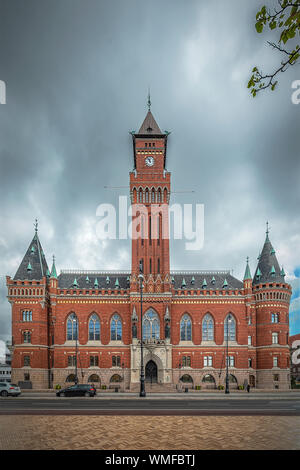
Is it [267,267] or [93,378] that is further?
[267,267]

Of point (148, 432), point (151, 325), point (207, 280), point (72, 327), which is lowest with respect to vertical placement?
point (72, 327)

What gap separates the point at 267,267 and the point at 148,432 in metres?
48.8

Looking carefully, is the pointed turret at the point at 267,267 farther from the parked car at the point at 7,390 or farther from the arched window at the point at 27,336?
the parked car at the point at 7,390

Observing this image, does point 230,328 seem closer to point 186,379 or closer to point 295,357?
point 186,379

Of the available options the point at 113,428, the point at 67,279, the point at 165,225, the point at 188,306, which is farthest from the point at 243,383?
the point at 113,428

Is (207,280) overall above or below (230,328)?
above

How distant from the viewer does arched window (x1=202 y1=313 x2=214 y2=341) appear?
5728 centimetres

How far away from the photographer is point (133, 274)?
57000 mm

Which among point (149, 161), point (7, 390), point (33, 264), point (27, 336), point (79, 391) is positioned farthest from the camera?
point (149, 161)

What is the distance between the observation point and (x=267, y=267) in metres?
60.5

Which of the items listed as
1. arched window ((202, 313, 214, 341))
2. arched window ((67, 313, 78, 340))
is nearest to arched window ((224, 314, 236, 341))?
arched window ((202, 313, 214, 341))

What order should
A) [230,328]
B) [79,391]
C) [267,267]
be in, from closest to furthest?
[79,391] < [230,328] < [267,267]

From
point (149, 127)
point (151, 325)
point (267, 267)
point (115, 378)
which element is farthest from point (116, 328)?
point (149, 127)

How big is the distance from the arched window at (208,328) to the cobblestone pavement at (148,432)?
37717mm
